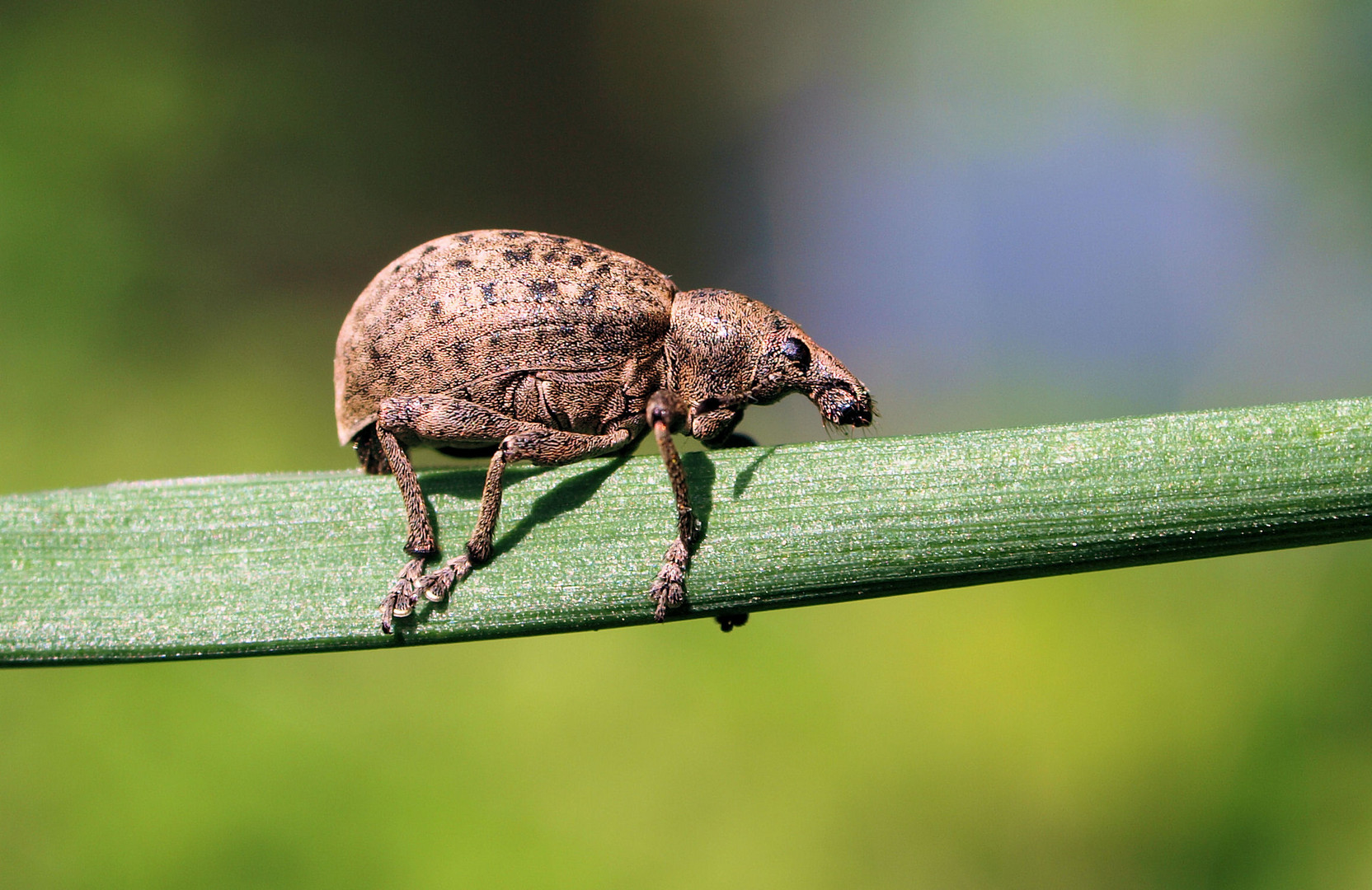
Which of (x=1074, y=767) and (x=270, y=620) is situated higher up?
(x=270, y=620)

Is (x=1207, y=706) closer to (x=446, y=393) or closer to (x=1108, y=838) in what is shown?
(x=1108, y=838)

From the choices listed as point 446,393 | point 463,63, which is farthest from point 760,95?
point 446,393

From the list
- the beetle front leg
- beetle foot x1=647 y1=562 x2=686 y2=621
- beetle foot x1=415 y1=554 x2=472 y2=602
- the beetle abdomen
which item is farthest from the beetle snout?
beetle foot x1=415 y1=554 x2=472 y2=602

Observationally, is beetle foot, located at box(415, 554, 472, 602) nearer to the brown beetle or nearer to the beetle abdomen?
the brown beetle

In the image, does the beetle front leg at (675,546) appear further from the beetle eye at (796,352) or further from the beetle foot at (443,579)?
the beetle eye at (796,352)

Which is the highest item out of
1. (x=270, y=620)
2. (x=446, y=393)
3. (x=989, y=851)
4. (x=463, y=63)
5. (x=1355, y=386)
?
(x=463, y=63)

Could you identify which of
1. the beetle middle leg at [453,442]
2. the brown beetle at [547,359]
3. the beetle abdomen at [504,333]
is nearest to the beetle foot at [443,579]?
the beetle middle leg at [453,442]
